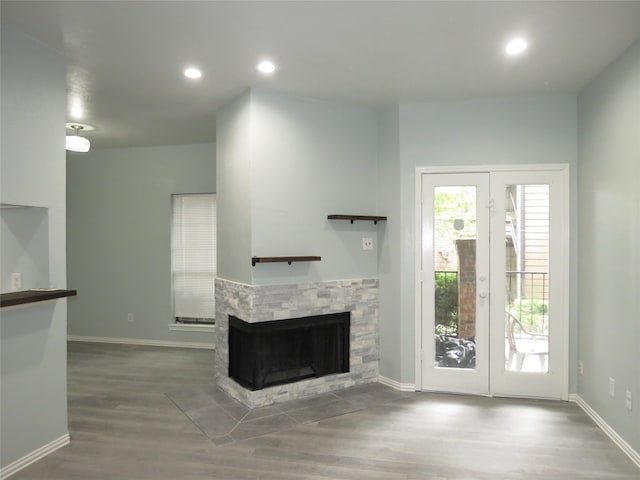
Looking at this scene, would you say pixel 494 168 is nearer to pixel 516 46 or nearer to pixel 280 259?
pixel 516 46

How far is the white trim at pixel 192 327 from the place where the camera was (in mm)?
6031

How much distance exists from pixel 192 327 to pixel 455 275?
12.0 ft

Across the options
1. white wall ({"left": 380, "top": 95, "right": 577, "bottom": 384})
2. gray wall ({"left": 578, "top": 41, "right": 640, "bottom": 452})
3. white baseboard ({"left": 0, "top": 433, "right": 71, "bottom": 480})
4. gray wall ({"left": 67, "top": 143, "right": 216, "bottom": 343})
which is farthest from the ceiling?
white baseboard ({"left": 0, "top": 433, "right": 71, "bottom": 480})

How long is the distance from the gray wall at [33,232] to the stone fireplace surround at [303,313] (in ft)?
4.56

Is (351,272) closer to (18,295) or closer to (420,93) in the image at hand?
(420,93)

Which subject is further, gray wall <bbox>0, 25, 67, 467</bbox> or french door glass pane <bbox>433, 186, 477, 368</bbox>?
french door glass pane <bbox>433, 186, 477, 368</bbox>

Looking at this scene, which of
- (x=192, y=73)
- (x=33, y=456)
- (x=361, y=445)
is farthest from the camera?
(x=192, y=73)

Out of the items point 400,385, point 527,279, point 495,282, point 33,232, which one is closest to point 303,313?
point 400,385

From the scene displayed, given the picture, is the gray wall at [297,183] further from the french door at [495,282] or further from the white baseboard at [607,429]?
the white baseboard at [607,429]

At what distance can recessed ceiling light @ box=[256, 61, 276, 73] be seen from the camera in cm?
333

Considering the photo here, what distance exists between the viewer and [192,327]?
19.9ft

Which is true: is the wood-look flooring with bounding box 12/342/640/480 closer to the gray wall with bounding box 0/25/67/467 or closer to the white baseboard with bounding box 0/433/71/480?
the white baseboard with bounding box 0/433/71/480

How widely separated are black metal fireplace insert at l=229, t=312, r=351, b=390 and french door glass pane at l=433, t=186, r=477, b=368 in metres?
0.91

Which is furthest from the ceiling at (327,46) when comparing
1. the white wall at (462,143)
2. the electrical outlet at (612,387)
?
the electrical outlet at (612,387)
